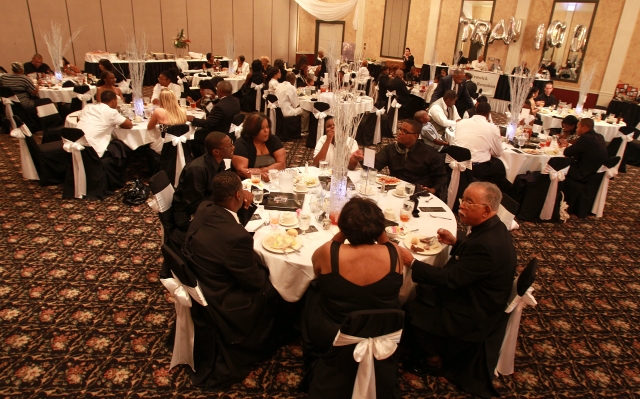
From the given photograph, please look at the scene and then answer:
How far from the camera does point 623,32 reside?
1107cm

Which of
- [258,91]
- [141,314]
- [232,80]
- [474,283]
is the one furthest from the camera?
[232,80]

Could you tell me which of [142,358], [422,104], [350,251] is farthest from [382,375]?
[422,104]

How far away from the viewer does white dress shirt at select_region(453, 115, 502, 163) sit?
4.97 m

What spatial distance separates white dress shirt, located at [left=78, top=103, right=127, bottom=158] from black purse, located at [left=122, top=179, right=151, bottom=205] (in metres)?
0.54

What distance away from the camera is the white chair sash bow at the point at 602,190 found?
5189 mm

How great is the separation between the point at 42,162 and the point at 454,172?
5.01 m

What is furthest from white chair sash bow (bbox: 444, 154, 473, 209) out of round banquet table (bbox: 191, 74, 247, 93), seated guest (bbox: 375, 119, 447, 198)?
round banquet table (bbox: 191, 74, 247, 93)

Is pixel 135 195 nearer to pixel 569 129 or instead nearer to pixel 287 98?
pixel 287 98

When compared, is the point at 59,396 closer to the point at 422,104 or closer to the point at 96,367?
the point at 96,367

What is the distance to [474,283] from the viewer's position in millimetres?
2451

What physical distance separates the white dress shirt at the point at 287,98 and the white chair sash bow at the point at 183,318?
231 inches

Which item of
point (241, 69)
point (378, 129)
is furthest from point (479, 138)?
point (241, 69)

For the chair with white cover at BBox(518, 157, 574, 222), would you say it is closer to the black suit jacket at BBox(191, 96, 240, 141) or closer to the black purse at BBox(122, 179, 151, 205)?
the black suit jacket at BBox(191, 96, 240, 141)

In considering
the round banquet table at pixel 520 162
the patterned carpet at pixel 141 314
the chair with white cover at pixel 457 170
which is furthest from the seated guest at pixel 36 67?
the round banquet table at pixel 520 162
